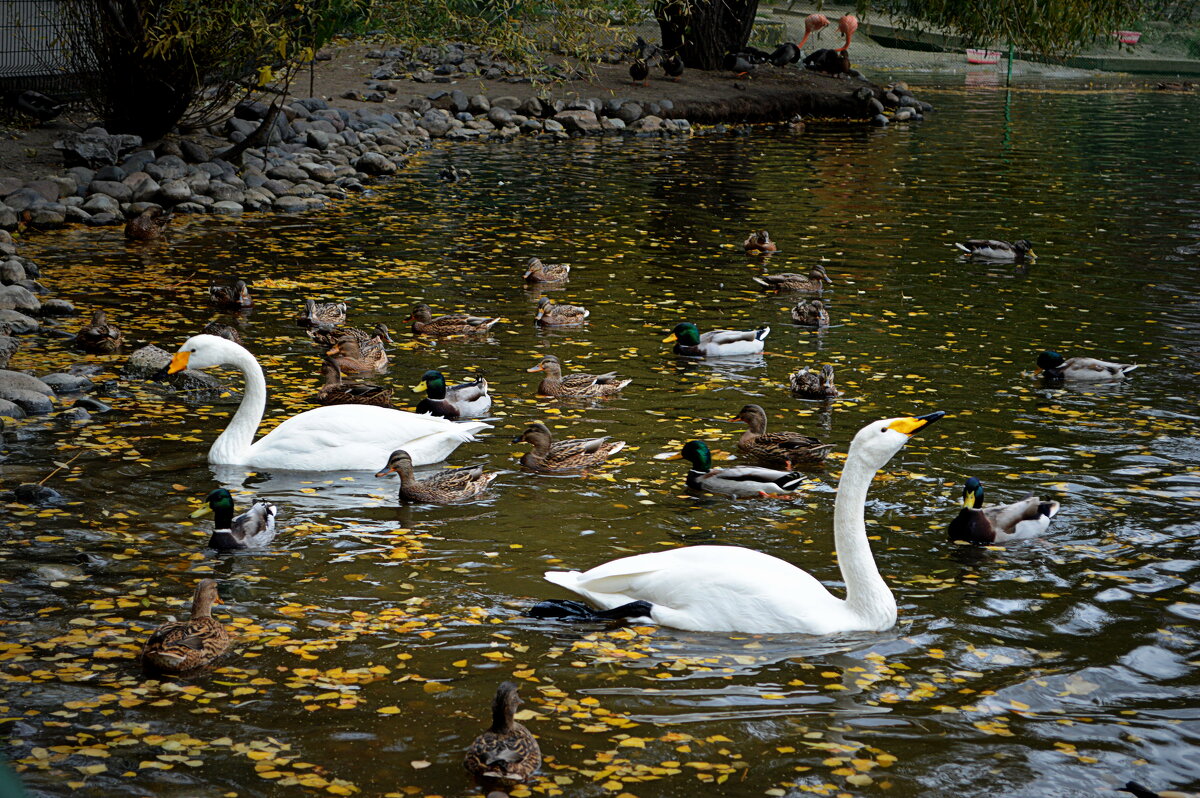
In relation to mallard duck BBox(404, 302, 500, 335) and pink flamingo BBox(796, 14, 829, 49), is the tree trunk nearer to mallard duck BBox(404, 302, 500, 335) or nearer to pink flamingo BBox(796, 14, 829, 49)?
pink flamingo BBox(796, 14, 829, 49)

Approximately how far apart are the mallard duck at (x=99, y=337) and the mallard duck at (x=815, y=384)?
670 cm

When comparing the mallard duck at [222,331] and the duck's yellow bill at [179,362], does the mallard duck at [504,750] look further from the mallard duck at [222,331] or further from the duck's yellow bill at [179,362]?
the mallard duck at [222,331]

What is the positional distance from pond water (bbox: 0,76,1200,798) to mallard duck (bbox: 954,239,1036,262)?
0.84 ft

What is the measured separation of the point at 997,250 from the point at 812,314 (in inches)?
196

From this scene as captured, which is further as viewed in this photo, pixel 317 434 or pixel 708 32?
pixel 708 32

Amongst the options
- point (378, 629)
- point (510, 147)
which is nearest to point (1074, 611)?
point (378, 629)

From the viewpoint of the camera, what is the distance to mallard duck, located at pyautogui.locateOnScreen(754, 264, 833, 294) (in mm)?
16672

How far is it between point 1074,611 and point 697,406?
494cm

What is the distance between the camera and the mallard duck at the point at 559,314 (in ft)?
48.2

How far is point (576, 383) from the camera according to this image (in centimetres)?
1198

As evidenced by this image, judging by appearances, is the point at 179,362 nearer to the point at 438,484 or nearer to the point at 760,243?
the point at 438,484

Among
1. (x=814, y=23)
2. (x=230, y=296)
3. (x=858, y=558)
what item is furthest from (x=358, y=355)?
(x=814, y=23)

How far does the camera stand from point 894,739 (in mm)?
6227

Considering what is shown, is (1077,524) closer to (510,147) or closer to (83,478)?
(83,478)
